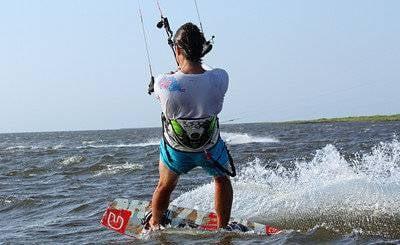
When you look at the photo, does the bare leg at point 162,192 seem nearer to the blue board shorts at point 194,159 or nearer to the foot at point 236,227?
the blue board shorts at point 194,159

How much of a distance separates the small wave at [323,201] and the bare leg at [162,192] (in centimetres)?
164

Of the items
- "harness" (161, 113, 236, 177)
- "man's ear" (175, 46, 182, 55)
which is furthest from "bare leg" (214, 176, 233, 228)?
"man's ear" (175, 46, 182, 55)

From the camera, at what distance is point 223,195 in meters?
5.74

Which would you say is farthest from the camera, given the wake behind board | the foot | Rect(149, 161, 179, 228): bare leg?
the wake behind board

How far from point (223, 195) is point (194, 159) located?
20.8 inches

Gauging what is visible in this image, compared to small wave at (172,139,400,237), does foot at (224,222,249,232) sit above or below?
above

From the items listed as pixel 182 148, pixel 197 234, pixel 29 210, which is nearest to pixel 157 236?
pixel 197 234

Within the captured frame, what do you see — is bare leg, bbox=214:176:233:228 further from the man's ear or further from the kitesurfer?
the man's ear

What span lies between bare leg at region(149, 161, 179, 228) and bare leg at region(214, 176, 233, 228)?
423mm

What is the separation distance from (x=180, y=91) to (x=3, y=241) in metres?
3.31

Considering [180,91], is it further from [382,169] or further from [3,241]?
[382,169]

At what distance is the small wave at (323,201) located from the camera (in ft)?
21.6

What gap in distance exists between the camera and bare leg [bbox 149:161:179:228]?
18.5 ft

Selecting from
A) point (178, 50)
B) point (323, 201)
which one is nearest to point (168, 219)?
point (178, 50)
